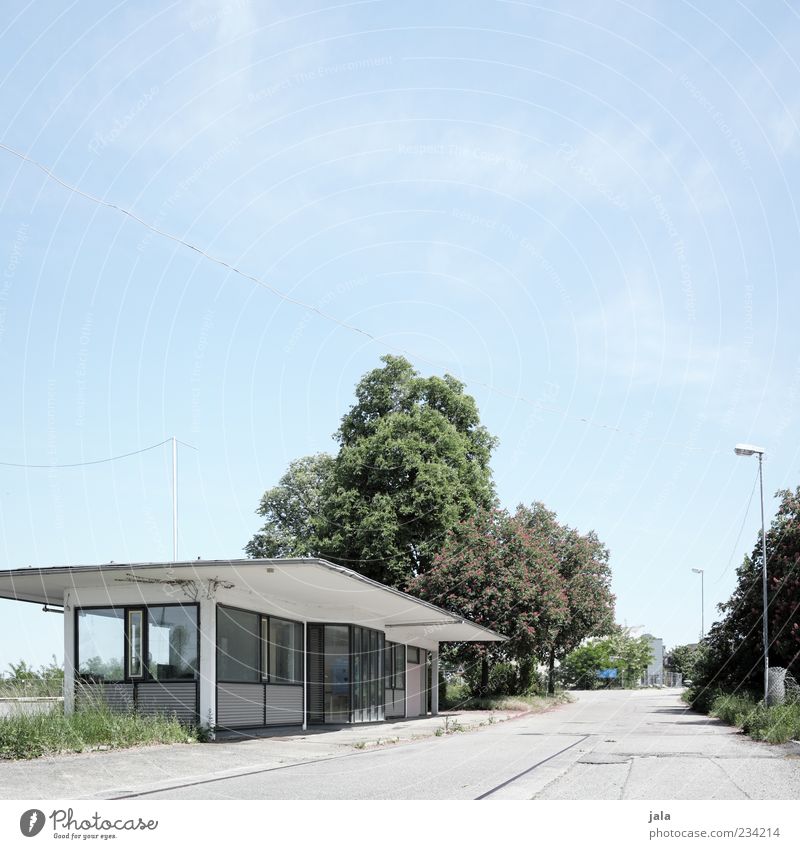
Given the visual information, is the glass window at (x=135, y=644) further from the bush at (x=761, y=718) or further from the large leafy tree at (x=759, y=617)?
the large leafy tree at (x=759, y=617)

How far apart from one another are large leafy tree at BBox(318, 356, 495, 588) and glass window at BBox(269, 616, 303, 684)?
15.9 meters

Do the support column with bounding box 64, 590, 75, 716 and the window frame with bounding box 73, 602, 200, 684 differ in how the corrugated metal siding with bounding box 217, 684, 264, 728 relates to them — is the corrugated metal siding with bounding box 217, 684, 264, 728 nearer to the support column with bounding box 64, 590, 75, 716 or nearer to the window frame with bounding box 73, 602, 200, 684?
the window frame with bounding box 73, 602, 200, 684

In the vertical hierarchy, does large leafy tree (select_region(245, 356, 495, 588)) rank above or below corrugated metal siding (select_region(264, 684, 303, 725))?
above

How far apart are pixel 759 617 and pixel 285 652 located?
17.8m

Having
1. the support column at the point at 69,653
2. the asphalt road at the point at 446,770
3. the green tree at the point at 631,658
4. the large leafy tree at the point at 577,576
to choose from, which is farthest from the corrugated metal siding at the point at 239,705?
the green tree at the point at 631,658

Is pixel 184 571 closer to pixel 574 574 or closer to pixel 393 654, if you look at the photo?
pixel 393 654

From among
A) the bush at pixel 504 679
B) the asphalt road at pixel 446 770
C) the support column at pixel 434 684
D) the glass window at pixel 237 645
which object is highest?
the glass window at pixel 237 645

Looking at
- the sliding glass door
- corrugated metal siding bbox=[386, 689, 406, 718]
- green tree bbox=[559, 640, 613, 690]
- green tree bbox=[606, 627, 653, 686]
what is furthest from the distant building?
the sliding glass door

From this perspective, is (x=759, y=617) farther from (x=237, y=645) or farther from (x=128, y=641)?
(x=128, y=641)

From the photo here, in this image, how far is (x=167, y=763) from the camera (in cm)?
1395

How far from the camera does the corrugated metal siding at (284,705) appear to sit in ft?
71.1

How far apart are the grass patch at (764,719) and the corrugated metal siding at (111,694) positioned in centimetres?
1225

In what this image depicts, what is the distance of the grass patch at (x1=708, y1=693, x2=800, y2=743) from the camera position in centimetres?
1781
